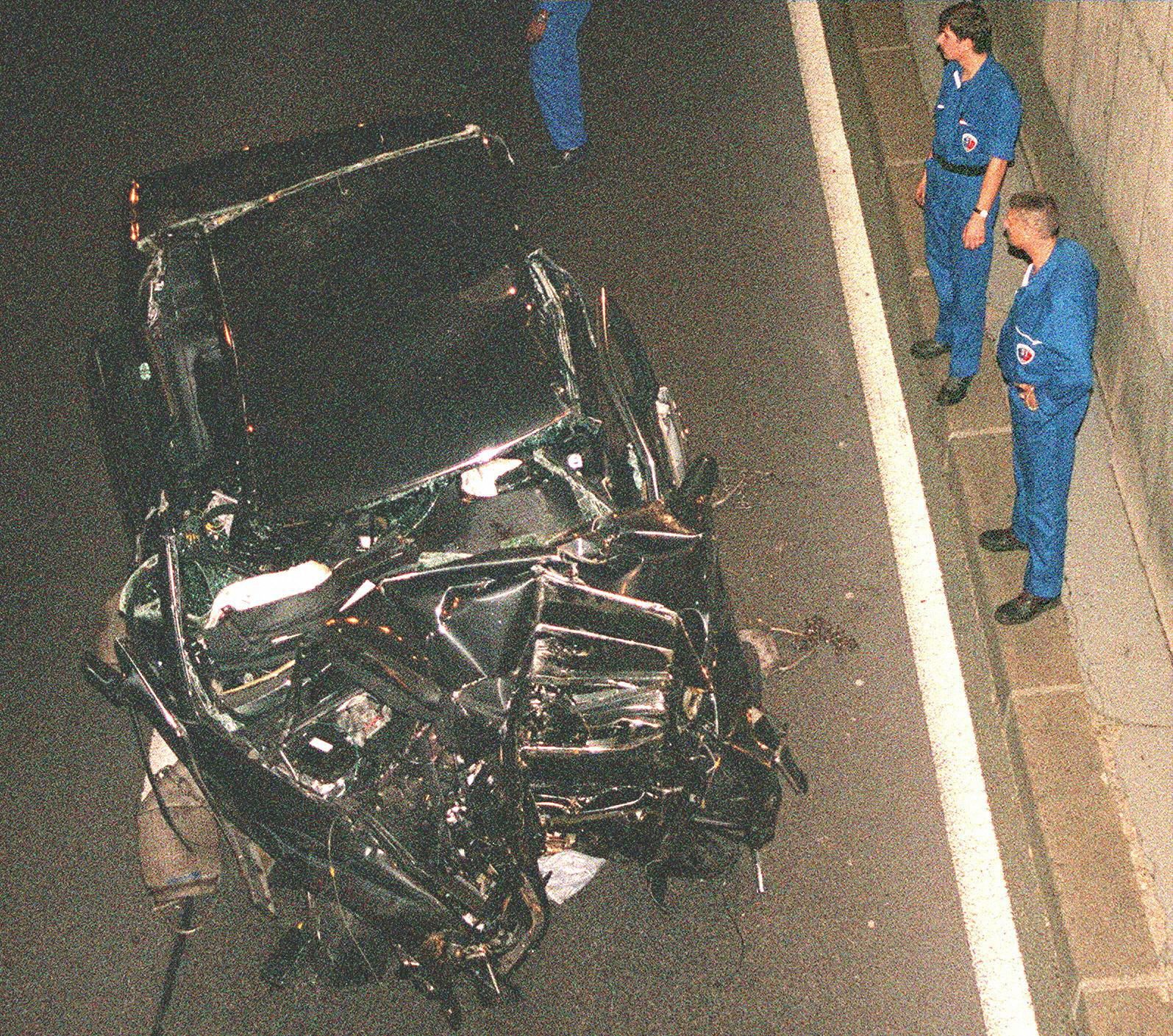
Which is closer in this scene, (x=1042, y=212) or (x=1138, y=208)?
(x=1042, y=212)

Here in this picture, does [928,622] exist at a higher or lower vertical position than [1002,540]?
lower

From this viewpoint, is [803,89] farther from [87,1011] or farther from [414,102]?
[87,1011]

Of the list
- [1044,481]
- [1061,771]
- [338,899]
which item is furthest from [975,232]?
[338,899]

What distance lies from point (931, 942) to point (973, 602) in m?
1.67

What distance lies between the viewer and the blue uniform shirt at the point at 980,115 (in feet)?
21.1

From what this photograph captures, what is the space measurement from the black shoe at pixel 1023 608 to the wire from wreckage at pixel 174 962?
140 inches

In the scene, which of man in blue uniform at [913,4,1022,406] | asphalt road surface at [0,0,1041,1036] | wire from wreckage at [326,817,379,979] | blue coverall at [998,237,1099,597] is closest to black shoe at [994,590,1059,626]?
blue coverall at [998,237,1099,597]

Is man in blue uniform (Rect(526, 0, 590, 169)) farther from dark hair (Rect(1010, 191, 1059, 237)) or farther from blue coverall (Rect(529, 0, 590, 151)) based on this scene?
dark hair (Rect(1010, 191, 1059, 237))

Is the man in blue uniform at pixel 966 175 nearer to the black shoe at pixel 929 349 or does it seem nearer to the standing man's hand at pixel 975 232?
the standing man's hand at pixel 975 232

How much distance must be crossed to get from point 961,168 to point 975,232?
1.13 ft

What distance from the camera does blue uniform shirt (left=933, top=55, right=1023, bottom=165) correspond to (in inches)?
253

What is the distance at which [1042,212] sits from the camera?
5.56 m

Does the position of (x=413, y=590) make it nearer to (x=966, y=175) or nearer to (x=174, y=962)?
(x=174, y=962)

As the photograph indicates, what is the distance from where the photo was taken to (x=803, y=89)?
9266mm
